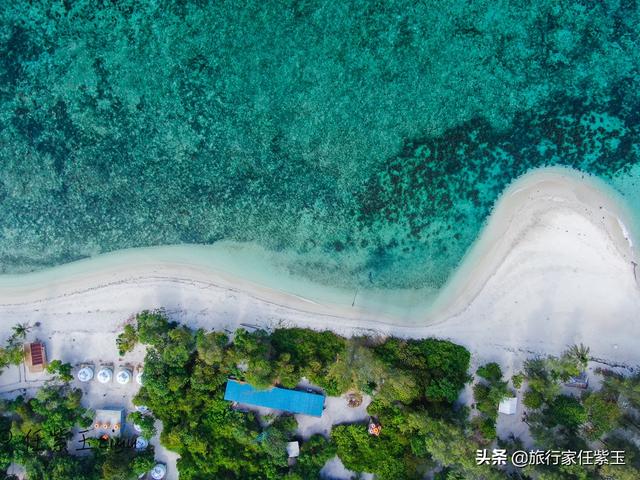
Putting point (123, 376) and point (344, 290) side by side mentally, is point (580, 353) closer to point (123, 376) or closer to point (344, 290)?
point (344, 290)

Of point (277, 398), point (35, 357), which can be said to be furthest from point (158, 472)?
point (35, 357)

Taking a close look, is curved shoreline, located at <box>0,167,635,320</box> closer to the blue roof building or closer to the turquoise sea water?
the turquoise sea water

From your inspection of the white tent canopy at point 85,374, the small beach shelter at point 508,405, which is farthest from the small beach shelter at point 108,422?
the small beach shelter at point 508,405

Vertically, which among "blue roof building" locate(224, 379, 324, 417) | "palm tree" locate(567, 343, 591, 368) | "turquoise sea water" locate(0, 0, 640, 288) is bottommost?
"blue roof building" locate(224, 379, 324, 417)

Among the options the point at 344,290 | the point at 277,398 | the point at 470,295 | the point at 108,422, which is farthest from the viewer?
the point at 344,290

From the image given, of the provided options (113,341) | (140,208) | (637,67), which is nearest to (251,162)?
(140,208)

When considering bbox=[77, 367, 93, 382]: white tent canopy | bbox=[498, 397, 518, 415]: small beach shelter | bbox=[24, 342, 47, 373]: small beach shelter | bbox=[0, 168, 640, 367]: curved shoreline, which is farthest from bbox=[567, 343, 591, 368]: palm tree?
bbox=[24, 342, 47, 373]: small beach shelter

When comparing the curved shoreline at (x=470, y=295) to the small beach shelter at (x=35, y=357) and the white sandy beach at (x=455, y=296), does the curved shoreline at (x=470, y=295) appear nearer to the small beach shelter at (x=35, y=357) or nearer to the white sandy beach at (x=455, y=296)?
the white sandy beach at (x=455, y=296)
